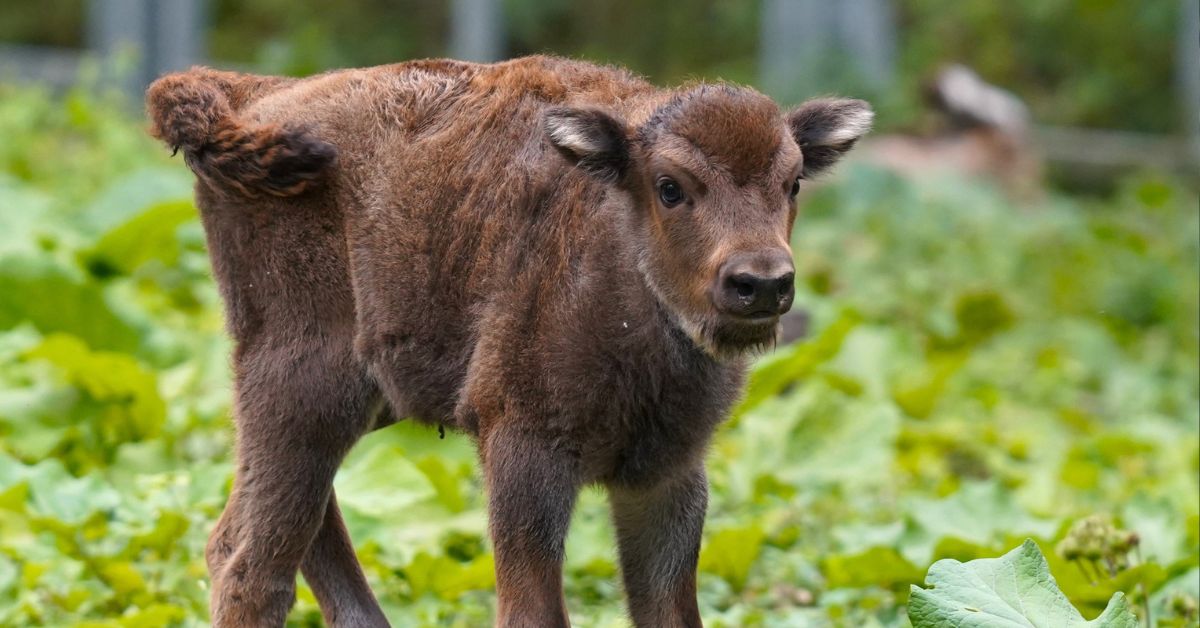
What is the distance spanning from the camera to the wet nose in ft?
16.0

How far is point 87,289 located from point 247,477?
3.50 metres

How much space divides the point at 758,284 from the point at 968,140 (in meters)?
16.7

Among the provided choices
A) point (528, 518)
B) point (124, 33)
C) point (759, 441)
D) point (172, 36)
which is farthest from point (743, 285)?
point (124, 33)

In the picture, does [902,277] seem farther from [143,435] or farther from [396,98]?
[396,98]

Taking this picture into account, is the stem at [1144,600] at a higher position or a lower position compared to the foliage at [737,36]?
higher

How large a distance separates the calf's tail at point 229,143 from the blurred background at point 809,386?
163 centimetres

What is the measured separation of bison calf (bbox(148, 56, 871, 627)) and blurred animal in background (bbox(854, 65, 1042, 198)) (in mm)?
15048

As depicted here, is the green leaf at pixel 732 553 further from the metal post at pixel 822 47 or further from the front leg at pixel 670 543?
the metal post at pixel 822 47

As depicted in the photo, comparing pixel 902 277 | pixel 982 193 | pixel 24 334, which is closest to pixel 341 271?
pixel 24 334

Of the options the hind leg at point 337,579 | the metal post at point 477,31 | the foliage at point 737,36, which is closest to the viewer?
the hind leg at point 337,579

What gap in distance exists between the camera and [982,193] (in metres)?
19.6

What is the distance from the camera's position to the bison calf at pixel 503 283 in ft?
17.1

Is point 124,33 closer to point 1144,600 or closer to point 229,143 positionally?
point 229,143

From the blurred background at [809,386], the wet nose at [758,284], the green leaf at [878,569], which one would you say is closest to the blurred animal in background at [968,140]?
the blurred background at [809,386]
